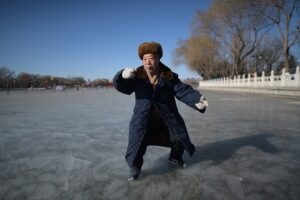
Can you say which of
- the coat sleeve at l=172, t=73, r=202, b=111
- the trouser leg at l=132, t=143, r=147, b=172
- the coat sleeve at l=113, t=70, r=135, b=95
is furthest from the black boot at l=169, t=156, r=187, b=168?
the coat sleeve at l=113, t=70, r=135, b=95

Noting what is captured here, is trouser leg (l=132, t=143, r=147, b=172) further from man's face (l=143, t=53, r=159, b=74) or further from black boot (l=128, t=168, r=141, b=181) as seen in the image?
man's face (l=143, t=53, r=159, b=74)

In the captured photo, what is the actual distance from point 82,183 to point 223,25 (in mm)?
29997

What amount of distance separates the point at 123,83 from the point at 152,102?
35cm

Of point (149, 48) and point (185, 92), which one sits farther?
point (185, 92)

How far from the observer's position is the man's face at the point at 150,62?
2.44 meters

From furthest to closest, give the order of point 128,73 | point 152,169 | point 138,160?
point 152,169, point 138,160, point 128,73

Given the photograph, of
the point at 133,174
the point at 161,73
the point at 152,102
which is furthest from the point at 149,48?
the point at 133,174

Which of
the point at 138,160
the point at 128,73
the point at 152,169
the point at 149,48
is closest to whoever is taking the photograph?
the point at 128,73

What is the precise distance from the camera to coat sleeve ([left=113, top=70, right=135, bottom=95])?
2.41 meters

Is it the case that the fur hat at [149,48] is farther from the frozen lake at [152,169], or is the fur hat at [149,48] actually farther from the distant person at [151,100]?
the frozen lake at [152,169]

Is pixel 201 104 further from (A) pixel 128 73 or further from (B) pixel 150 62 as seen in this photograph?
(A) pixel 128 73

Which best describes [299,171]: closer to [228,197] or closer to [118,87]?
[228,197]

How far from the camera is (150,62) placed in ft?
8.02

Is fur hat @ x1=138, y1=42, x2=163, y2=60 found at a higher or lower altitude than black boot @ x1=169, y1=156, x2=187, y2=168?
higher
